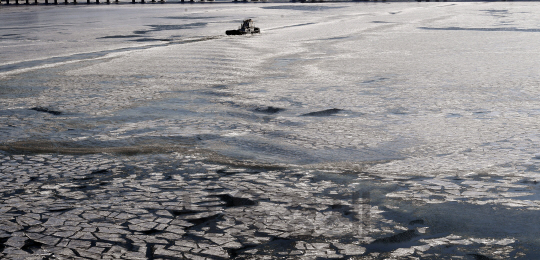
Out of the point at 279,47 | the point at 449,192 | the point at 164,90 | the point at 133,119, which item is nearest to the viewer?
the point at 449,192

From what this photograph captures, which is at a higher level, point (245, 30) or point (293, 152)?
point (245, 30)

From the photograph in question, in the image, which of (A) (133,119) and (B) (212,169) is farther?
(A) (133,119)

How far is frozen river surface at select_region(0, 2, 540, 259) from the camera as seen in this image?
3188 mm

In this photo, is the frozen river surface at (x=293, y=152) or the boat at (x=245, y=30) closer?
the frozen river surface at (x=293, y=152)

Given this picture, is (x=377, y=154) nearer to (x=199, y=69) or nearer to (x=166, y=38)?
(x=199, y=69)

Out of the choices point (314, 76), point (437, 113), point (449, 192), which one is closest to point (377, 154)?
point (449, 192)

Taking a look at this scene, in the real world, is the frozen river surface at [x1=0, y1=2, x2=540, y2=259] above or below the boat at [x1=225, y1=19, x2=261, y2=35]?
below

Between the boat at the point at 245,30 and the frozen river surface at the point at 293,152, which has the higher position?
the boat at the point at 245,30

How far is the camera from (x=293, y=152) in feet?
16.0

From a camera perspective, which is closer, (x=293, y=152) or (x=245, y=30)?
(x=293, y=152)

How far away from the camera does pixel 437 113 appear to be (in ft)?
20.7

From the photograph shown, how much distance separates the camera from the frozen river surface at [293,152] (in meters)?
3.19

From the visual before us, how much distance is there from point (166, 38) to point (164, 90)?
10.3 m

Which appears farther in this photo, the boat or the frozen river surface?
the boat
